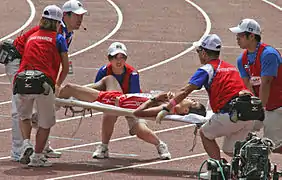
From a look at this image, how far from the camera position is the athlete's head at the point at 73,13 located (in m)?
15.6

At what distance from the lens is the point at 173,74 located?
22266 mm

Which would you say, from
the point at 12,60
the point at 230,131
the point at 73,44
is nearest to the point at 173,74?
the point at 73,44

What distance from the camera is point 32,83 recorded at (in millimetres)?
14383

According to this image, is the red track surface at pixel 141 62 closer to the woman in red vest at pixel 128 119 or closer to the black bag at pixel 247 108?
the woman in red vest at pixel 128 119

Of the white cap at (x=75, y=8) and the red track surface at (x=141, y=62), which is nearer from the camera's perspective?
the red track surface at (x=141, y=62)

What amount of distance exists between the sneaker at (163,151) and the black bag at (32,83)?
196cm

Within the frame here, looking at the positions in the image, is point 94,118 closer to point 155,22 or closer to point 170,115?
point 170,115

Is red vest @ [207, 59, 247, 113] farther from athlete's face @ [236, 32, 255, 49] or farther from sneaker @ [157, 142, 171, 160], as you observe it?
sneaker @ [157, 142, 171, 160]

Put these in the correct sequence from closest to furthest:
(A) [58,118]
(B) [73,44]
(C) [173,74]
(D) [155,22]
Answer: (A) [58,118], (C) [173,74], (B) [73,44], (D) [155,22]

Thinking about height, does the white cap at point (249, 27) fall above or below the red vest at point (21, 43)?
above

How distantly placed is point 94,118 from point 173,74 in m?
4.07

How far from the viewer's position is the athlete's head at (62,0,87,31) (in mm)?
15648

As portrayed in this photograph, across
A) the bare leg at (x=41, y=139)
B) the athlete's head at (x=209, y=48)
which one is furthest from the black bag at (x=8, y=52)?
the athlete's head at (x=209, y=48)

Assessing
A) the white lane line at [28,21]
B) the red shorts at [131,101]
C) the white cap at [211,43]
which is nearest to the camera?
the white cap at [211,43]
